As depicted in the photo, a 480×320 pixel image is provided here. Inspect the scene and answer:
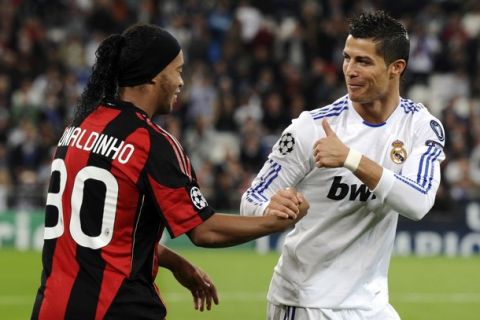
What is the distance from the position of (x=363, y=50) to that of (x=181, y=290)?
28.3 ft

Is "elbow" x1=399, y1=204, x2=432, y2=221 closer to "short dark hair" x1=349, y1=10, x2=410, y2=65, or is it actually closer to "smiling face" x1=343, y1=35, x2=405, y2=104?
"smiling face" x1=343, y1=35, x2=405, y2=104

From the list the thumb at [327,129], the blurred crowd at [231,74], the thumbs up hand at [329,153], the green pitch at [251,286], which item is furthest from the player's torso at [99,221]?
the blurred crowd at [231,74]

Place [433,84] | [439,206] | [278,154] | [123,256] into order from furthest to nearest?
[433,84] < [439,206] < [278,154] < [123,256]

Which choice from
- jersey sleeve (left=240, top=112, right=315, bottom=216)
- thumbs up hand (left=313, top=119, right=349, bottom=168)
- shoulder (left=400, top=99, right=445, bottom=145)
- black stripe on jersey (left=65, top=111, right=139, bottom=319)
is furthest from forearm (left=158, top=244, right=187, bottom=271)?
shoulder (left=400, top=99, right=445, bottom=145)

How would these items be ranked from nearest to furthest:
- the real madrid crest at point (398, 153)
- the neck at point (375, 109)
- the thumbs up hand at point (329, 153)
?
1. the thumbs up hand at point (329, 153)
2. the real madrid crest at point (398, 153)
3. the neck at point (375, 109)

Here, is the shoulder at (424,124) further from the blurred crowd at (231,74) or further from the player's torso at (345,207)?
the blurred crowd at (231,74)

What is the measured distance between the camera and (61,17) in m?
21.3

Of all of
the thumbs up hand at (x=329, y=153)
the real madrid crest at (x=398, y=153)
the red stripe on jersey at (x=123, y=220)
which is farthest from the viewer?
the real madrid crest at (x=398, y=153)

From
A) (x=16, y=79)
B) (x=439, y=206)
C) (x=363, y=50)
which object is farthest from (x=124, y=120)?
(x=16, y=79)

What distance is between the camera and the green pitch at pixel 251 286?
12.1 metres

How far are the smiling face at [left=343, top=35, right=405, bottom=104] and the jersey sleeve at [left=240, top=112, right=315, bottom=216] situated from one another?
283mm

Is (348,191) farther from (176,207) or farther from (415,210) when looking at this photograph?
(176,207)

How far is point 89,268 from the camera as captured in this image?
14.9 ft

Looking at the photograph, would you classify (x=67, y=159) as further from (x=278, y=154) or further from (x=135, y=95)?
(x=278, y=154)
